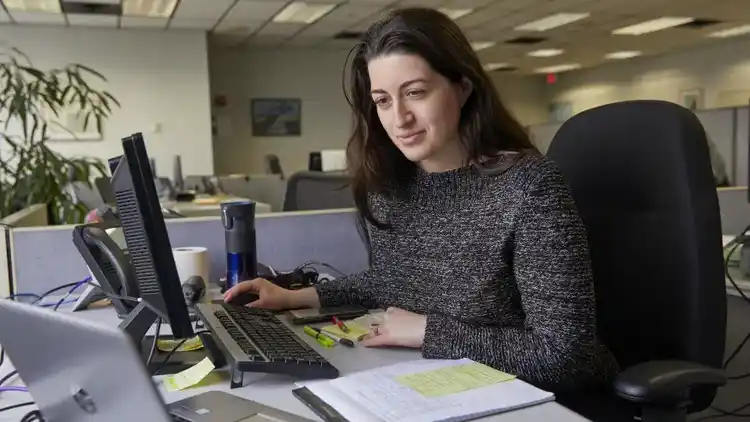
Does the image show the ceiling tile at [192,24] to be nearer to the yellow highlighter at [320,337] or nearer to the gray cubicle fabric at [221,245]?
the gray cubicle fabric at [221,245]

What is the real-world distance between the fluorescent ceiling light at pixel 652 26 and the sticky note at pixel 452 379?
24.7 ft

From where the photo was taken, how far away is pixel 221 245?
1.87m

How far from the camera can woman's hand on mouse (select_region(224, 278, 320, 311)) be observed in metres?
1.41

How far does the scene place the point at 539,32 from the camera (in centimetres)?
801

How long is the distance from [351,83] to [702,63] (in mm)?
9942

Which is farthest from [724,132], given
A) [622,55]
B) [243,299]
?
[622,55]

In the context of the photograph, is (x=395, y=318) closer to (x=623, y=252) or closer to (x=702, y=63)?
(x=623, y=252)

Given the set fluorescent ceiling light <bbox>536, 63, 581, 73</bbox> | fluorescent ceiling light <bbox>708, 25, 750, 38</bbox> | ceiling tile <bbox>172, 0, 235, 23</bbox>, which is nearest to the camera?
ceiling tile <bbox>172, 0, 235, 23</bbox>

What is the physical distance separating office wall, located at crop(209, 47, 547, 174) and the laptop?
8.27m

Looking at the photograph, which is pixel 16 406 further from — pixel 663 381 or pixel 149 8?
pixel 149 8

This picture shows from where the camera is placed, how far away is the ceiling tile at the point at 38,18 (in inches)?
256

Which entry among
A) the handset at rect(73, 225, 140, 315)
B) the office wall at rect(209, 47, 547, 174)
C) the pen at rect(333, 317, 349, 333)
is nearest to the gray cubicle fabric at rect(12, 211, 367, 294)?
the handset at rect(73, 225, 140, 315)

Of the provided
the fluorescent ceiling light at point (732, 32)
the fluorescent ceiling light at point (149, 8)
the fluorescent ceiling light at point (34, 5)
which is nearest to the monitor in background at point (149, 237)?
the fluorescent ceiling light at point (149, 8)

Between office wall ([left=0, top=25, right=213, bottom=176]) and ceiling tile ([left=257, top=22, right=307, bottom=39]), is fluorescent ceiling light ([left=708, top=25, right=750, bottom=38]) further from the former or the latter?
office wall ([left=0, top=25, right=213, bottom=176])
